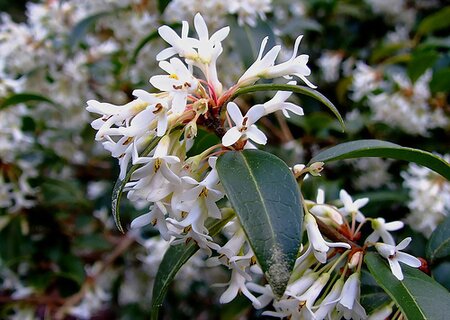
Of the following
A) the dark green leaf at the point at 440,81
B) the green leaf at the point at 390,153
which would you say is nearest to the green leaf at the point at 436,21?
the dark green leaf at the point at 440,81

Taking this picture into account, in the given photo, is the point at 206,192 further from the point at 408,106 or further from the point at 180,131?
the point at 408,106

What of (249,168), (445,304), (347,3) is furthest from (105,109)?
(347,3)

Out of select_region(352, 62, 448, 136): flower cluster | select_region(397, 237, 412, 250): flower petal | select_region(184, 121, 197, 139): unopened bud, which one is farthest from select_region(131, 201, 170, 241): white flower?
select_region(352, 62, 448, 136): flower cluster

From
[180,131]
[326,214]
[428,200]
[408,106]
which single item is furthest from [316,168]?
[408,106]

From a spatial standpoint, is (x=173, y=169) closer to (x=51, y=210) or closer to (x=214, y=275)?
(x=51, y=210)

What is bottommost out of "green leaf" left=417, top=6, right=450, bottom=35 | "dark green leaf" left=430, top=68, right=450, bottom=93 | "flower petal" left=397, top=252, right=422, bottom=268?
"green leaf" left=417, top=6, right=450, bottom=35

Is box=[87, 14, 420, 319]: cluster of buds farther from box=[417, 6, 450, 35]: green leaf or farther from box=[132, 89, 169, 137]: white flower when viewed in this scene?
box=[417, 6, 450, 35]: green leaf
